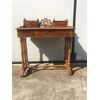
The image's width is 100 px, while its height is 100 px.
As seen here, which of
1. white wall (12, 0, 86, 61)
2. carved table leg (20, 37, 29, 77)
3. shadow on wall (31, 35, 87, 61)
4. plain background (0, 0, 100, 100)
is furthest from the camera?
shadow on wall (31, 35, 87, 61)

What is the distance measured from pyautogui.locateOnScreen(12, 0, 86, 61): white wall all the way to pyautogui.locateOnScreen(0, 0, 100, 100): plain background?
1.85 m

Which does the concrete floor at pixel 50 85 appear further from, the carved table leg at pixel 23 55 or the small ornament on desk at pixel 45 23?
the small ornament on desk at pixel 45 23

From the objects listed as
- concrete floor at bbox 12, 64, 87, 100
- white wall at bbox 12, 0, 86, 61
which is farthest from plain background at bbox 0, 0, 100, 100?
white wall at bbox 12, 0, 86, 61

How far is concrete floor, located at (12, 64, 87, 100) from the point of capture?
3182mm

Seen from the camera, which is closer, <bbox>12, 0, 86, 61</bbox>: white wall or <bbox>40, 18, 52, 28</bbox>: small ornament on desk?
<bbox>40, 18, 52, 28</bbox>: small ornament on desk

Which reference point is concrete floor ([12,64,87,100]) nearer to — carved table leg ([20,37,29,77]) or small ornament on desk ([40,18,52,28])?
carved table leg ([20,37,29,77])
